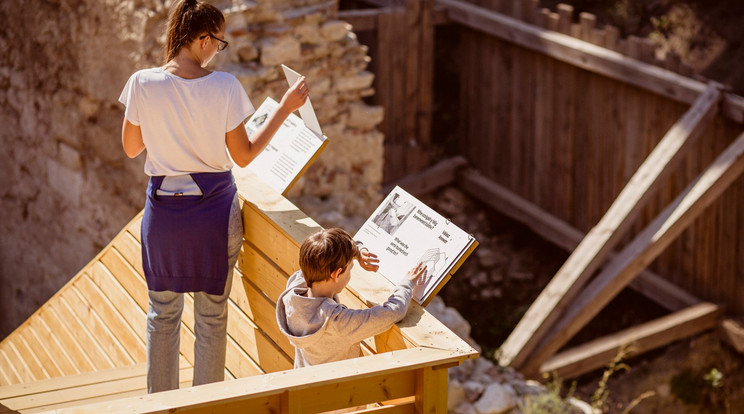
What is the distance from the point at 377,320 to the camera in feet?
11.2

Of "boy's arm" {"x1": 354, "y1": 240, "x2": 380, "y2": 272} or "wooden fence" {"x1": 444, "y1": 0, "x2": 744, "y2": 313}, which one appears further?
"wooden fence" {"x1": 444, "y1": 0, "x2": 744, "y2": 313}

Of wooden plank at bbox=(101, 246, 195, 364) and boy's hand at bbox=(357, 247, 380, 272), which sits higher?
boy's hand at bbox=(357, 247, 380, 272)

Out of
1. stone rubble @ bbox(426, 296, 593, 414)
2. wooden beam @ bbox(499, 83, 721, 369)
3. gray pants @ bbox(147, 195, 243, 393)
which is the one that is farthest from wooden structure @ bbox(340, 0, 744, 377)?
gray pants @ bbox(147, 195, 243, 393)

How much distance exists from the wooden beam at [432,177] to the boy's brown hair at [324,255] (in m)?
6.35

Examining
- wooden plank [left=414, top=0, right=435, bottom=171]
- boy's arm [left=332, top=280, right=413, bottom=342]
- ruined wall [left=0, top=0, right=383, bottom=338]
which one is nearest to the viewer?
boy's arm [left=332, top=280, right=413, bottom=342]

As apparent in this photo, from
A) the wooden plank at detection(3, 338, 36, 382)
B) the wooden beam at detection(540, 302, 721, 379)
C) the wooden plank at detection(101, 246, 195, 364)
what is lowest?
the wooden beam at detection(540, 302, 721, 379)

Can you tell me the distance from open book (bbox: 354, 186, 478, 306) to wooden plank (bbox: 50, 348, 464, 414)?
40cm

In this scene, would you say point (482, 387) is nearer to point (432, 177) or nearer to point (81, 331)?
point (81, 331)

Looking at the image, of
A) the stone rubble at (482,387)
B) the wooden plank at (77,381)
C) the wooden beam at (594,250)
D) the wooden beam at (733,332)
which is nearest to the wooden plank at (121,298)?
the wooden plank at (77,381)

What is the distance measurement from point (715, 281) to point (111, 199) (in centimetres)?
507

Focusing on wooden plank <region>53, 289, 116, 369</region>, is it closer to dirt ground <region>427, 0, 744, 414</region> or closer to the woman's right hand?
the woman's right hand

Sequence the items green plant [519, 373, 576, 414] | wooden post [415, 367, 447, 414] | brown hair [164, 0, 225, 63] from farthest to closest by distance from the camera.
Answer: green plant [519, 373, 576, 414] → brown hair [164, 0, 225, 63] → wooden post [415, 367, 447, 414]

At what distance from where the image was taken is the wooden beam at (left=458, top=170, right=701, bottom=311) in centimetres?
859

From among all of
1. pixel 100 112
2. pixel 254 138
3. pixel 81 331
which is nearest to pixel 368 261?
pixel 254 138
